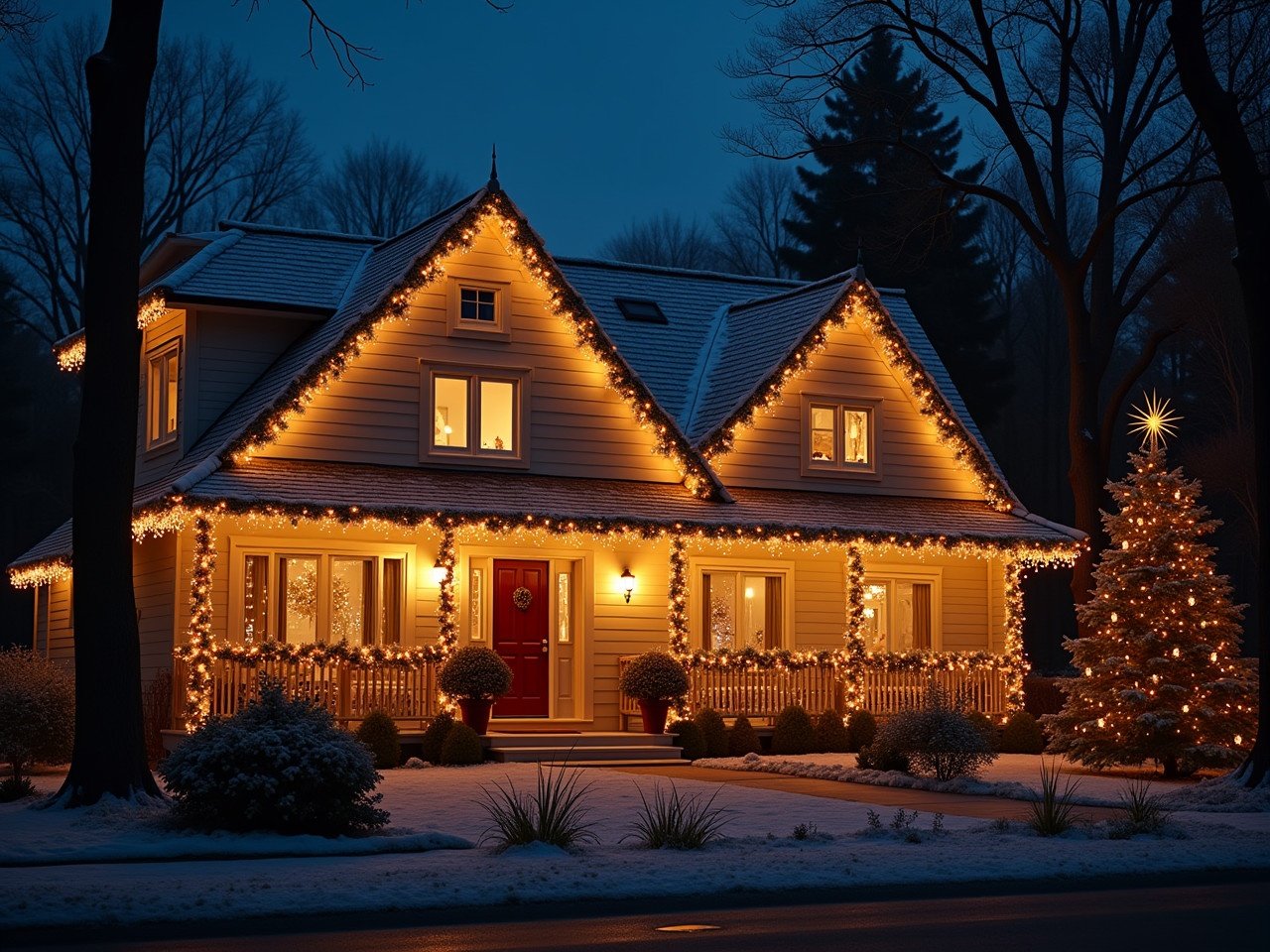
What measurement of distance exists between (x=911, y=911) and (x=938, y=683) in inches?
689

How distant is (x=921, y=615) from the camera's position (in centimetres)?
3066

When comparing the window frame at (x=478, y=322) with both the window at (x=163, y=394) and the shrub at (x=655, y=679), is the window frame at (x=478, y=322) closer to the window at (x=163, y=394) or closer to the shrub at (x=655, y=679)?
the window at (x=163, y=394)

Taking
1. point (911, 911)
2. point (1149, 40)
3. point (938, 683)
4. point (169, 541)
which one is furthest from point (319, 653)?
point (1149, 40)

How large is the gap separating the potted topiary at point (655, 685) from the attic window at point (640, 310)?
8001 millimetres

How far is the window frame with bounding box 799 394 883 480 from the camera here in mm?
29500

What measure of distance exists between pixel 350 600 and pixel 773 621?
7.34 meters

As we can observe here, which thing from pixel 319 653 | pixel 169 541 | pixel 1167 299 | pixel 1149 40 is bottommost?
pixel 319 653

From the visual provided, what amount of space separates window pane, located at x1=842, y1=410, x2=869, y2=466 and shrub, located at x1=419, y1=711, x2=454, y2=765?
948 cm

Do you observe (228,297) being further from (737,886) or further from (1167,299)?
(1167,299)

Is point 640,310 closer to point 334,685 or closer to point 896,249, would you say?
point 334,685

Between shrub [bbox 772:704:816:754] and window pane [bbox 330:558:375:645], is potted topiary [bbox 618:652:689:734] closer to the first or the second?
shrub [bbox 772:704:816:754]

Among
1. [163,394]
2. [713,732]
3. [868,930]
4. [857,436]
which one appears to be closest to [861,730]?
[713,732]

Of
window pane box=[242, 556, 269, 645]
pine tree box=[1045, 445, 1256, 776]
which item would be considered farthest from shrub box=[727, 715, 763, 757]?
window pane box=[242, 556, 269, 645]

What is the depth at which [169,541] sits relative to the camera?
83.3 ft
